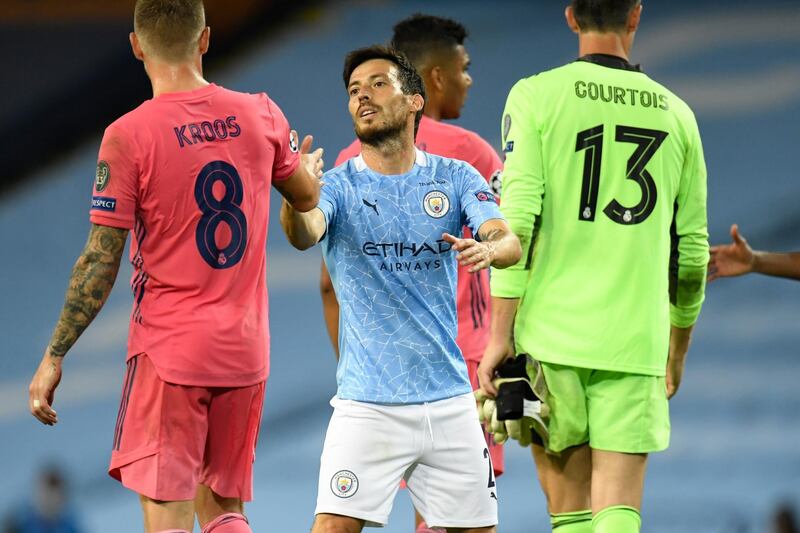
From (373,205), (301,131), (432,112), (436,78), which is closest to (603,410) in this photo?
(373,205)

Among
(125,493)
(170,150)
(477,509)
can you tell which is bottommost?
(125,493)

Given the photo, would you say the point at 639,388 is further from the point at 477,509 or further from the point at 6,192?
the point at 6,192

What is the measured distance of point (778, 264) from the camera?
530cm

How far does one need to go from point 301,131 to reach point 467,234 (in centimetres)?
432

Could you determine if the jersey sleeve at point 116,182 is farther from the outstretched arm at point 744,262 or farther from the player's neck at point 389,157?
the outstretched arm at point 744,262

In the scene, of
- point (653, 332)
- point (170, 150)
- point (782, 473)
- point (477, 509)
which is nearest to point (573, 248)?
point (653, 332)

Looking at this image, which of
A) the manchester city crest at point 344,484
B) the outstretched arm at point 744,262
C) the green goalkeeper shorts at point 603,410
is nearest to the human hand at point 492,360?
the green goalkeeper shorts at point 603,410

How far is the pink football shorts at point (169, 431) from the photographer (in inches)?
154

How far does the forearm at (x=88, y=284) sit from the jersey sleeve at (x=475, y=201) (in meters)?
1.06

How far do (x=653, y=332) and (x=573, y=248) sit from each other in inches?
15.0

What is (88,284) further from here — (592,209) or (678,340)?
(678,340)

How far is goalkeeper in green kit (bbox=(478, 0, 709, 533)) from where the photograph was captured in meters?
4.28

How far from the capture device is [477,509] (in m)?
4.12

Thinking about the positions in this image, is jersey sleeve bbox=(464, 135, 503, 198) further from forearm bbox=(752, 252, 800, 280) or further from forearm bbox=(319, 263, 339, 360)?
forearm bbox=(752, 252, 800, 280)
